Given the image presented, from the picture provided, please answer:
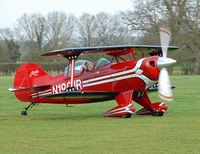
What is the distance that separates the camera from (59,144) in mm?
7363

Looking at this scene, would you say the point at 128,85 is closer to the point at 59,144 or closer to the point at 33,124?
the point at 33,124

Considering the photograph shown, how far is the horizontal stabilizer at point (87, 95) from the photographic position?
11.0 m

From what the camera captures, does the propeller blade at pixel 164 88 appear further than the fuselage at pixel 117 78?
No

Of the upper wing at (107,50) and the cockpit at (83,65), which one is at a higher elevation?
the upper wing at (107,50)

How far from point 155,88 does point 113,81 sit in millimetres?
1923

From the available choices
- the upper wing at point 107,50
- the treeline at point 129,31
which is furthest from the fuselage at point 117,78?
the treeline at point 129,31

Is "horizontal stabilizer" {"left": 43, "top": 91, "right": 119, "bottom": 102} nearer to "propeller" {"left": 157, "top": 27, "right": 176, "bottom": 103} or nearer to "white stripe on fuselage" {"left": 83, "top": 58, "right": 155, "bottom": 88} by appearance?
"white stripe on fuselage" {"left": 83, "top": 58, "right": 155, "bottom": 88}

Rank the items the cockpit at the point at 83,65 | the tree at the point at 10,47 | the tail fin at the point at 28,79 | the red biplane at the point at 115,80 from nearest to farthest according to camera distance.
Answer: the red biplane at the point at 115,80 < the cockpit at the point at 83,65 < the tail fin at the point at 28,79 < the tree at the point at 10,47

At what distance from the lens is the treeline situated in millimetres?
52844

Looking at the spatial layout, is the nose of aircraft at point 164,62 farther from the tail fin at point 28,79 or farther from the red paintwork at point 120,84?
the tail fin at point 28,79

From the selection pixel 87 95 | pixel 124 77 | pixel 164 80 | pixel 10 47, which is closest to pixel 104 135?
pixel 164 80

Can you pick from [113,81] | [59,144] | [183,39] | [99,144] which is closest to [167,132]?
[99,144]

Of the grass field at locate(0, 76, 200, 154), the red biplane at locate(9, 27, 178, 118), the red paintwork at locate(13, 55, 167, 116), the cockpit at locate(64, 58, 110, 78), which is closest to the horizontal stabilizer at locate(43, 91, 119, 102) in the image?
the red biplane at locate(9, 27, 178, 118)

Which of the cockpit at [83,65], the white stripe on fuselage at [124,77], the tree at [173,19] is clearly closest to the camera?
the white stripe on fuselage at [124,77]
